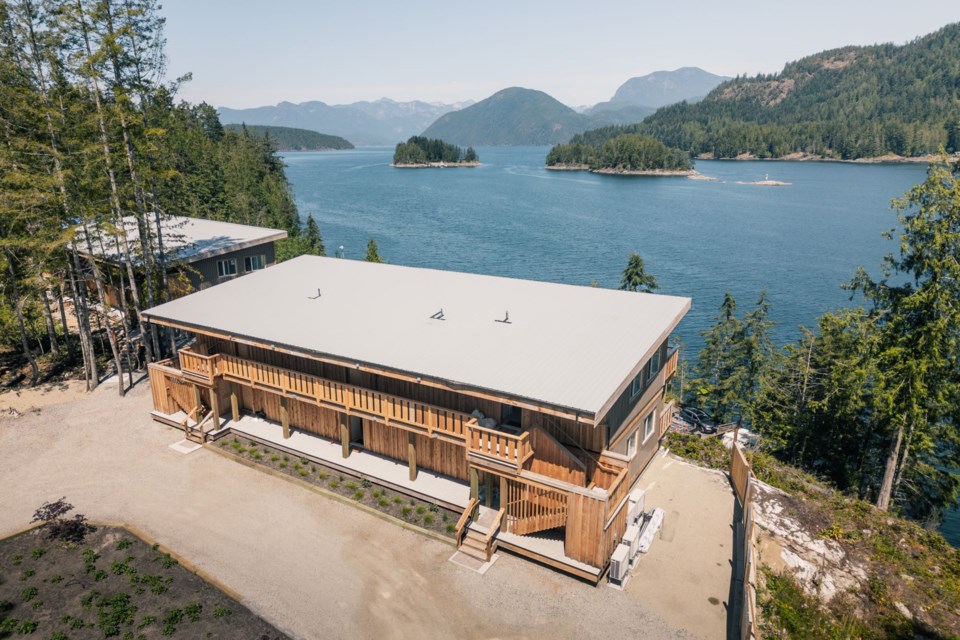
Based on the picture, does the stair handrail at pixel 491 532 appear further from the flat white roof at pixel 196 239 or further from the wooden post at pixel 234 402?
the flat white roof at pixel 196 239

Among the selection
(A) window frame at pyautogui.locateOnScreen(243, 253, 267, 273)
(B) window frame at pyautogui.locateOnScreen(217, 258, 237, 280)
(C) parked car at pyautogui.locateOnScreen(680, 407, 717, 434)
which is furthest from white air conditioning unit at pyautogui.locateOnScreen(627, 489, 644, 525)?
(B) window frame at pyautogui.locateOnScreen(217, 258, 237, 280)

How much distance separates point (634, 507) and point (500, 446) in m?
4.98

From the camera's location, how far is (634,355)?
16.7 metres

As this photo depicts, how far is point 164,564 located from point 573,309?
14853 millimetres

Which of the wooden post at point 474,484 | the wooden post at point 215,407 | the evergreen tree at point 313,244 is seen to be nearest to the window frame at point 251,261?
the wooden post at point 215,407

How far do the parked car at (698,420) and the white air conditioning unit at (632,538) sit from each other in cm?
1696

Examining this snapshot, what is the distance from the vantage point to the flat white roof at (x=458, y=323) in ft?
52.2

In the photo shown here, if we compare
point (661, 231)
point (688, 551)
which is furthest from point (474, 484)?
point (661, 231)

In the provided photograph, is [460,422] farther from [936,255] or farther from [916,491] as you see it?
[916,491]

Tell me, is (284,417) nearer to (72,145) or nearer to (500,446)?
(500,446)

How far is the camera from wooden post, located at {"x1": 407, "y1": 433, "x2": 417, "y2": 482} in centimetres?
1886

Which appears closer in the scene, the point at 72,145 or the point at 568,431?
the point at 568,431

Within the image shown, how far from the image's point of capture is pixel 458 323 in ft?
64.4

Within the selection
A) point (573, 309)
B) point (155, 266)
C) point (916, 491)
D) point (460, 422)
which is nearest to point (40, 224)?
point (155, 266)
